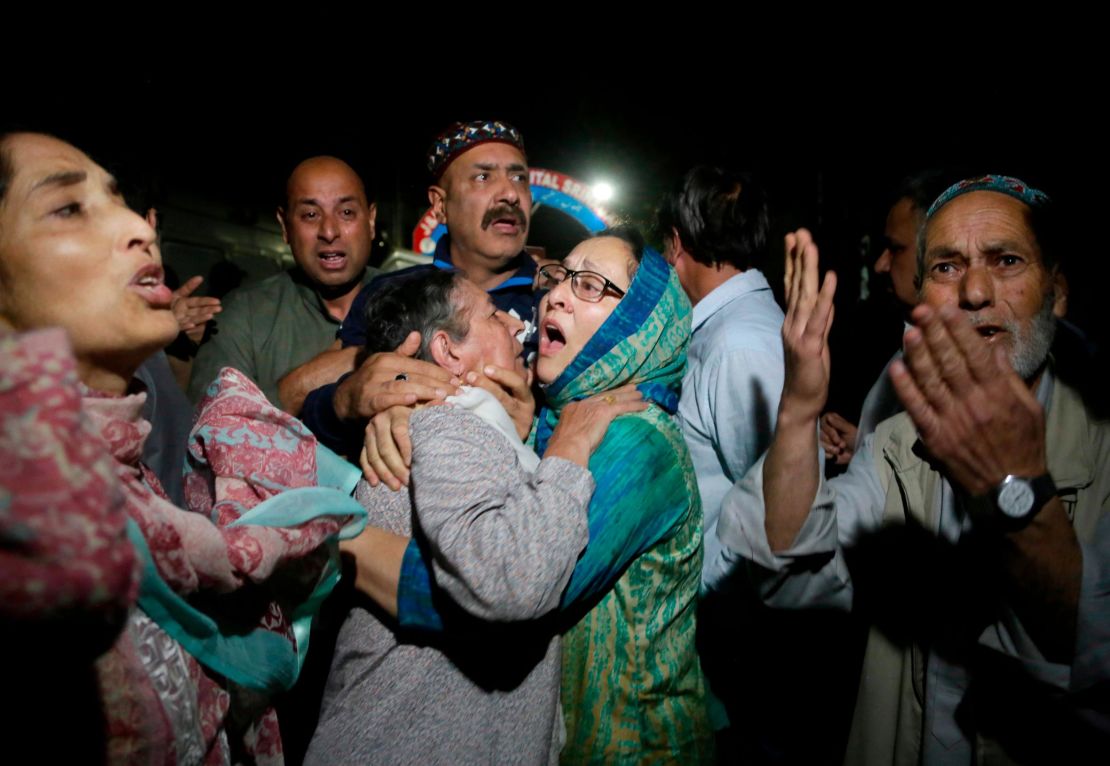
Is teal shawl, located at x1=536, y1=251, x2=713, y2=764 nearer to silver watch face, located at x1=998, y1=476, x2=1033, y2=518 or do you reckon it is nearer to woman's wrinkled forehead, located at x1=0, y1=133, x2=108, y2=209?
silver watch face, located at x1=998, y1=476, x2=1033, y2=518

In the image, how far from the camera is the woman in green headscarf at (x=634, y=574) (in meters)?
1.58

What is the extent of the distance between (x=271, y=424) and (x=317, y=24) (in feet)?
25.7

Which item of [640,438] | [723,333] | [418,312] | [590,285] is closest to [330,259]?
[418,312]

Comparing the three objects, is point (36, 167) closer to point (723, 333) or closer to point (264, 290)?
point (723, 333)

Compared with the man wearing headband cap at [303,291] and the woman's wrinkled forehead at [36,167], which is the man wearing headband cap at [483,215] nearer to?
the man wearing headband cap at [303,291]

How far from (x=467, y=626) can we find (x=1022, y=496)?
1.29 metres

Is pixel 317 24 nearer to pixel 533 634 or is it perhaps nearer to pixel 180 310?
pixel 180 310

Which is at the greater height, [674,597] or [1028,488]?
[1028,488]

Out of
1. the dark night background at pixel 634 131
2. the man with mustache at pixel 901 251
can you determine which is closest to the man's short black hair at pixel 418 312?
the man with mustache at pixel 901 251

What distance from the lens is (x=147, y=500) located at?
108 cm

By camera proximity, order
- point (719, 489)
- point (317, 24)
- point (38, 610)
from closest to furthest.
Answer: point (38, 610) → point (719, 489) → point (317, 24)

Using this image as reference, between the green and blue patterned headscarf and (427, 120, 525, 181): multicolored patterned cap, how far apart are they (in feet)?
5.95

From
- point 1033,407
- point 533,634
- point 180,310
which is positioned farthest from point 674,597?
point 180,310

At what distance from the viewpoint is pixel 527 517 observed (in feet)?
4.52
